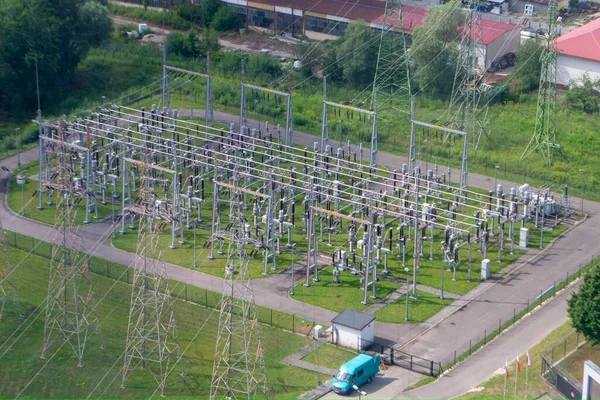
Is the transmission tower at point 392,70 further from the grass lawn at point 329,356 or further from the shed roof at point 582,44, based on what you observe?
the grass lawn at point 329,356

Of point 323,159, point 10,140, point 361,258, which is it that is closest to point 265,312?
point 361,258

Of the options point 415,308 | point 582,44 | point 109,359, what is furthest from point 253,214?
point 582,44

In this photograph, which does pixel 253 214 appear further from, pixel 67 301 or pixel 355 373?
pixel 355 373

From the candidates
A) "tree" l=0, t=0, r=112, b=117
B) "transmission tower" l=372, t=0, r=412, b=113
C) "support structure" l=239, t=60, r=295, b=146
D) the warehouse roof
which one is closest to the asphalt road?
"support structure" l=239, t=60, r=295, b=146

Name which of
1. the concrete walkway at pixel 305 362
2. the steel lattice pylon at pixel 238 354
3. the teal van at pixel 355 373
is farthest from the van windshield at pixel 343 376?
the steel lattice pylon at pixel 238 354

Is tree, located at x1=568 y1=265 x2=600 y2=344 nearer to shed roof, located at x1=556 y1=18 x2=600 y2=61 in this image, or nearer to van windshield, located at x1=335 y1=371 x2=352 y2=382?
van windshield, located at x1=335 y1=371 x2=352 y2=382

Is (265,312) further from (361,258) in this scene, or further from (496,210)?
(496,210)
